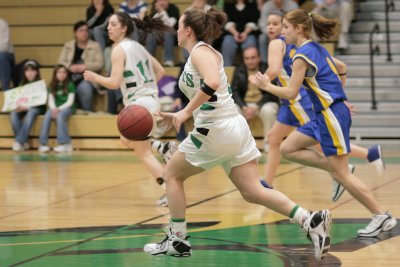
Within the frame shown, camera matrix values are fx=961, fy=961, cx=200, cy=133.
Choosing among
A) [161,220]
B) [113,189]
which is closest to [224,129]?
[161,220]

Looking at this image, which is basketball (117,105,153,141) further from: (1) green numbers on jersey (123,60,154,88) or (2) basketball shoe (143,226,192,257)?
(1) green numbers on jersey (123,60,154,88)

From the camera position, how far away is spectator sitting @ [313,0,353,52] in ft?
48.1

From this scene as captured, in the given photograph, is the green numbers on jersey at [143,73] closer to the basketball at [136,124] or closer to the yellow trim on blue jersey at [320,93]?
the basketball at [136,124]

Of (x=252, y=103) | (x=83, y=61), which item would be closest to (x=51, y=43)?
(x=83, y=61)

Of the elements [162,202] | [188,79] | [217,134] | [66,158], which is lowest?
[66,158]

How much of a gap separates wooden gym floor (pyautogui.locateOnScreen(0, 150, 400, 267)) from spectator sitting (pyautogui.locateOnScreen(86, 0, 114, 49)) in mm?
3521

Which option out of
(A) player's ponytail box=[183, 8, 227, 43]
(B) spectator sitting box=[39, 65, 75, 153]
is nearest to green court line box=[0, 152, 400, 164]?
(B) spectator sitting box=[39, 65, 75, 153]

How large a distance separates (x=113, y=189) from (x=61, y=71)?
4.76 meters

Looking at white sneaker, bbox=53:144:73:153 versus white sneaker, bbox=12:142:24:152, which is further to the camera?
white sneaker, bbox=12:142:24:152

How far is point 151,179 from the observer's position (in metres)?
11.0

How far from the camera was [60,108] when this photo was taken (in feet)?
47.8

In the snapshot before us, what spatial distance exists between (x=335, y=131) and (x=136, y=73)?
245cm

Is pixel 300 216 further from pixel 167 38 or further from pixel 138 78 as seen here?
pixel 167 38

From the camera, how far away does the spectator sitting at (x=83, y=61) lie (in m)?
14.9
